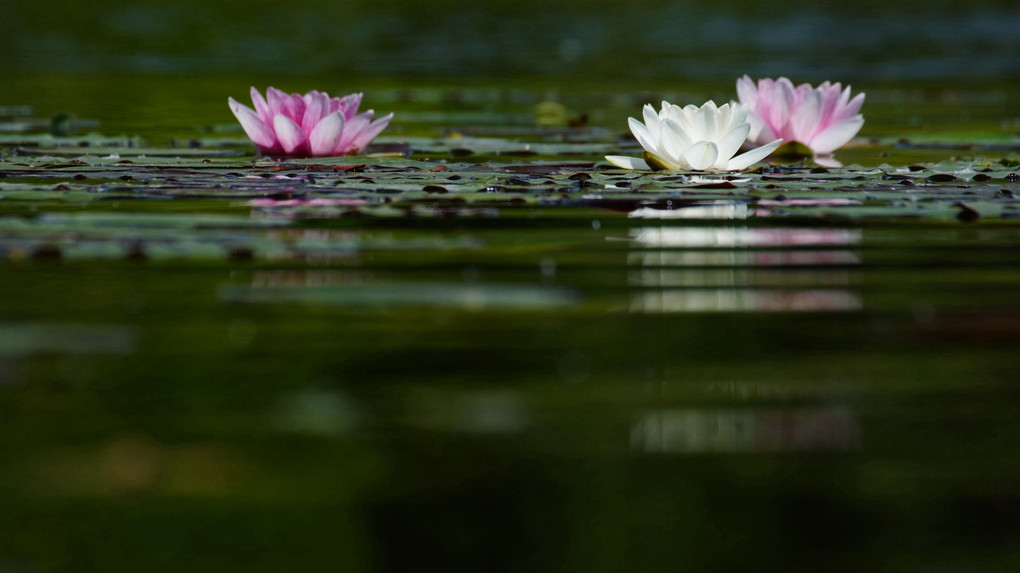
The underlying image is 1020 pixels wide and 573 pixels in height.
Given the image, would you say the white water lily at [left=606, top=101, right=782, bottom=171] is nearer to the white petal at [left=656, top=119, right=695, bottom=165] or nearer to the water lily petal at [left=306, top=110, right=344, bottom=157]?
the white petal at [left=656, top=119, right=695, bottom=165]

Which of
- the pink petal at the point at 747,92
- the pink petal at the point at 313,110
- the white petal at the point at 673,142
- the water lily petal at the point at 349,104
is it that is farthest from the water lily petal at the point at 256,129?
the pink petal at the point at 747,92

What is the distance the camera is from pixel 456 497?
122 centimetres

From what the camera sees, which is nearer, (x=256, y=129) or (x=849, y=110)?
(x=256, y=129)

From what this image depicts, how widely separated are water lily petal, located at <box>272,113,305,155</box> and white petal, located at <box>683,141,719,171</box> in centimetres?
124

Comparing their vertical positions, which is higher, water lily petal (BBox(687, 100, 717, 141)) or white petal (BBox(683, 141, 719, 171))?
water lily petal (BBox(687, 100, 717, 141))

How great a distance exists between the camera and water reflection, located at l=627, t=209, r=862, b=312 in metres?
2.07

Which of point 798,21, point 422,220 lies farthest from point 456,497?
point 798,21

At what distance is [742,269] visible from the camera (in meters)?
2.35

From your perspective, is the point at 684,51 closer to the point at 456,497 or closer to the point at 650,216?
the point at 650,216

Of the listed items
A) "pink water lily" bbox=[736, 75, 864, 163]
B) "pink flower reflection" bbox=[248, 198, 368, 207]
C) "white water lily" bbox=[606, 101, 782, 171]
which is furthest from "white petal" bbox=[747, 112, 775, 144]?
"pink flower reflection" bbox=[248, 198, 368, 207]

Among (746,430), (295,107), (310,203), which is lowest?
(746,430)

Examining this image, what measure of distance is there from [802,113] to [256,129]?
5.99ft

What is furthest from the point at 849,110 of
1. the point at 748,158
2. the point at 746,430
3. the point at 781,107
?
the point at 746,430

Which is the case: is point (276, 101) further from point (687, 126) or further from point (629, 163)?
point (687, 126)
